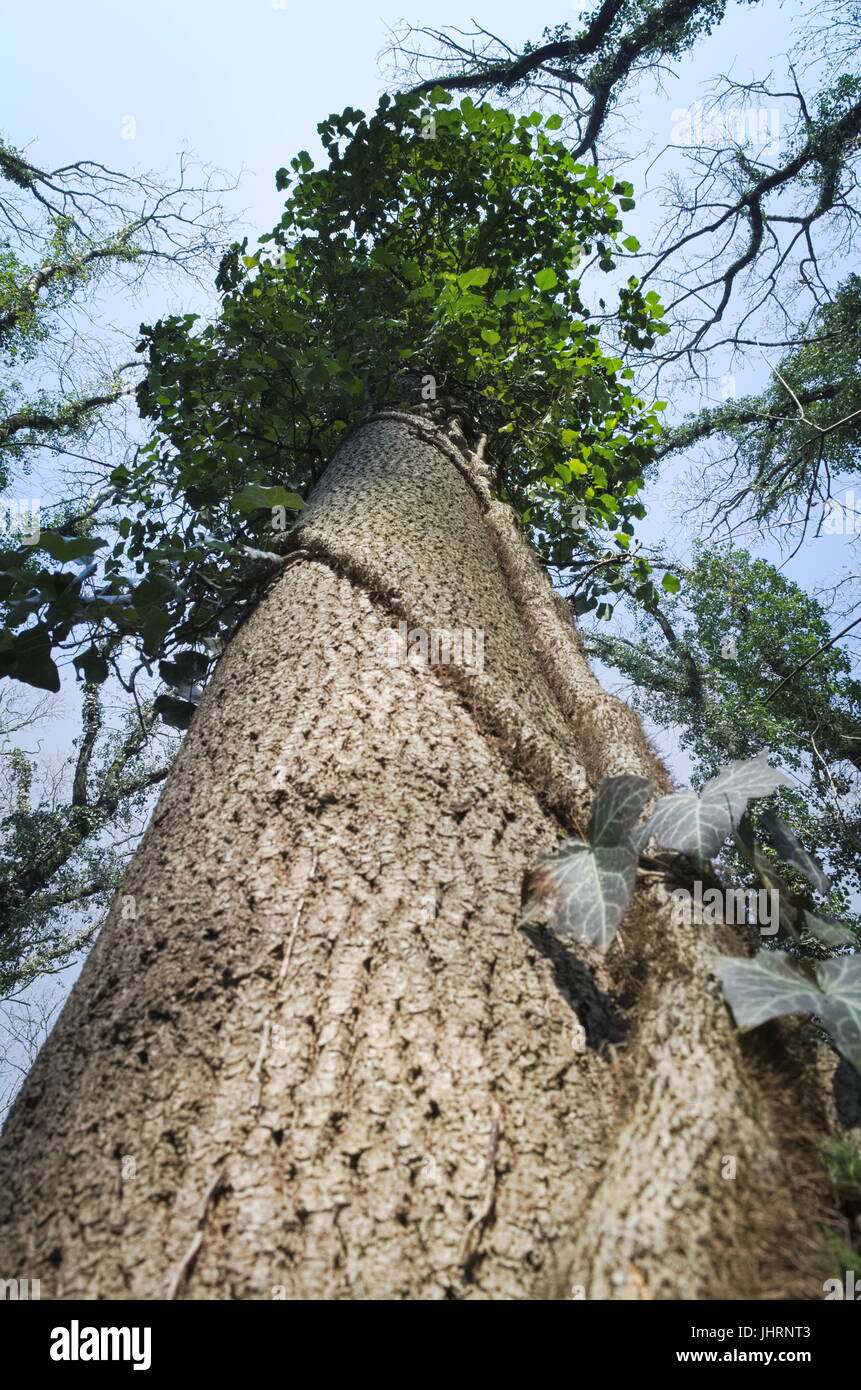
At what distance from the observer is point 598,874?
106cm

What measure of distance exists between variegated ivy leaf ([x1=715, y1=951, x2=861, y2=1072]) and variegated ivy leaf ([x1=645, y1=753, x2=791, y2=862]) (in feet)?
0.66

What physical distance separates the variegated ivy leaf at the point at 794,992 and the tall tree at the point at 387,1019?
4 cm

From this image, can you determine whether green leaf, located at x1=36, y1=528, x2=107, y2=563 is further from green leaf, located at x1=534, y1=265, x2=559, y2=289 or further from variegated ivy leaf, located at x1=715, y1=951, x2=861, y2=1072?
green leaf, located at x1=534, y1=265, x2=559, y2=289

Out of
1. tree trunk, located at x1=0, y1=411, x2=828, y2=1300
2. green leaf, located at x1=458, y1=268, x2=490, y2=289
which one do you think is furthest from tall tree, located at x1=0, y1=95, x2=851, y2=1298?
green leaf, located at x1=458, y1=268, x2=490, y2=289

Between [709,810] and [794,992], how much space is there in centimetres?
34

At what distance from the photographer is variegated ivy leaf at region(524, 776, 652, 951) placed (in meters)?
1.00

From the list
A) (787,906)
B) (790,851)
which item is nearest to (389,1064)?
(787,906)

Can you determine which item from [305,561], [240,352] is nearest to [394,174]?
[240,352]

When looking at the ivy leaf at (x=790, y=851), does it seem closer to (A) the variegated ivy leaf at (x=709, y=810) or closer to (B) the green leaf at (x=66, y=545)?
(A) the variegated ivy leaf at (x=709, y=810)

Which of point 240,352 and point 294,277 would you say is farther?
point 294,277

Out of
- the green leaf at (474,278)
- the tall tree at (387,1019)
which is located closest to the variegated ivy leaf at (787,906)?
the tall tree at (387,1019)

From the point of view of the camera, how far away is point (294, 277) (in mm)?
3785
